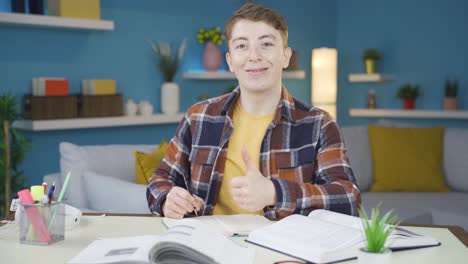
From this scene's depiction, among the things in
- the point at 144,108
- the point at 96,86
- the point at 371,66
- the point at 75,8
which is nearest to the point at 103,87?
the point at 96,86

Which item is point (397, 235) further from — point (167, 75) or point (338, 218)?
point (167, 75)

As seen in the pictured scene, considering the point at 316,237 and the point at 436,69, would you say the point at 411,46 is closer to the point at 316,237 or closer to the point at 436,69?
the point at 436,69

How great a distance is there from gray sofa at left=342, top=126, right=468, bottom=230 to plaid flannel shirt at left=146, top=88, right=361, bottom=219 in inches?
65.5

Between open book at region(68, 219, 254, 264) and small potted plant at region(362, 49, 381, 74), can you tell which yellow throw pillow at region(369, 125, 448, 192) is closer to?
small potted plant at region(362, 49, 381, 74)

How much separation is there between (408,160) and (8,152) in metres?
2.37

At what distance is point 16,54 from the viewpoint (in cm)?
384

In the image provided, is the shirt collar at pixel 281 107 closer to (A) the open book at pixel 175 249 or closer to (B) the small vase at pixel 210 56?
(A) the open book at pixel 175 249

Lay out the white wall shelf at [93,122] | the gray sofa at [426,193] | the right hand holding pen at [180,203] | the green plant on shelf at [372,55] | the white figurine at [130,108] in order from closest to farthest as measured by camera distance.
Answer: the right hand holding pen at [180,203] → the gray sofa at [426,193] → the white wall shelf at [93,122] → the white figurine at [130,108] → the green plant on shelf at [372,55]

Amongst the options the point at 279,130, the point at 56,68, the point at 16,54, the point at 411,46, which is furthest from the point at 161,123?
the point at 279,130

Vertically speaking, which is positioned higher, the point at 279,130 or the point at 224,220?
the point at 279,130

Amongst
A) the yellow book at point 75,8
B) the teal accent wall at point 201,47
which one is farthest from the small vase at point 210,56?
the yellow book at point 75,8

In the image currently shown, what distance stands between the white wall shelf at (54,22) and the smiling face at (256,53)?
Result: 216 cm

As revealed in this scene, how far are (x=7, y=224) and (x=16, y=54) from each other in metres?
2.44

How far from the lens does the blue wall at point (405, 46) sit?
5.54m
